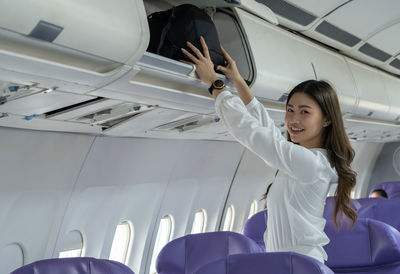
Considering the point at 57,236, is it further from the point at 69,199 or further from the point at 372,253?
the point at 372,253

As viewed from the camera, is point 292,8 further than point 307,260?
Yes

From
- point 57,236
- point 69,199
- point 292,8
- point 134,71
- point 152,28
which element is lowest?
point 57,236

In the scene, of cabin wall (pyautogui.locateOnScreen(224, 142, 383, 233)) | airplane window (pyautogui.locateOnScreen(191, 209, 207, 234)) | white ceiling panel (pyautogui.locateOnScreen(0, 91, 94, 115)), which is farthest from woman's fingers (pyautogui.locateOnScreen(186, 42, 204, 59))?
cabin wall (pyautogui.locateOnScreen(224, 142, 383, 233))

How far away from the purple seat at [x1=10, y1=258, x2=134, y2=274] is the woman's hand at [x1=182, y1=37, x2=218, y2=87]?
1.25 metres

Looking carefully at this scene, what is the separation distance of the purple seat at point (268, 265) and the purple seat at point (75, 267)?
100 centimetres

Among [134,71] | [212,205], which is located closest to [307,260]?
[134,71]

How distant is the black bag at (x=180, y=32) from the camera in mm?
2725

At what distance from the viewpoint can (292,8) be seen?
163 inches

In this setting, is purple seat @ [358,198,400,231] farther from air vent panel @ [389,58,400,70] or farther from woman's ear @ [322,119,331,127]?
woman's ear @ [322,119,331,127]

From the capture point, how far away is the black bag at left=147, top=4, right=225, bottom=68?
2725 millimetres

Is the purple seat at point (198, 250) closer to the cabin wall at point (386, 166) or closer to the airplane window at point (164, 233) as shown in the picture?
the airplane window at point (164, 233)

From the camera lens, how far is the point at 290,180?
2439mm

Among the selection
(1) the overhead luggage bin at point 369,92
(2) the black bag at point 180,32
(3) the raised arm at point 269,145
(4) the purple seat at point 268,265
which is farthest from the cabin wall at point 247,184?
(4) the purple seat at point 268,265

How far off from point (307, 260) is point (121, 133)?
2358 millimetres
